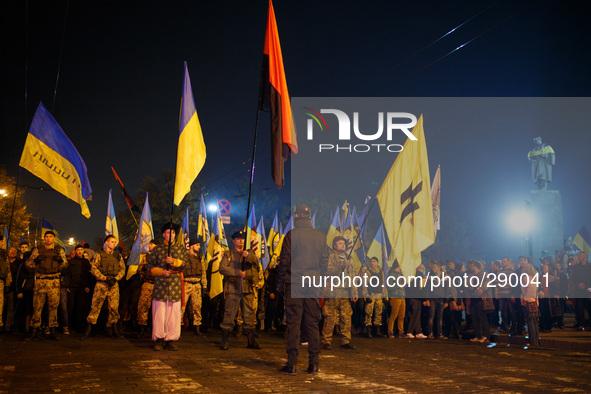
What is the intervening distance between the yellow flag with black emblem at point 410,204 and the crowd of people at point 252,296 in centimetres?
119

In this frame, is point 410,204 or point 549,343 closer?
point 410,204

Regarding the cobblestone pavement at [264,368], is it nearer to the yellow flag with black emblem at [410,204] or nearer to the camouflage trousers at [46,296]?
the camouflage trousers at [46,296]

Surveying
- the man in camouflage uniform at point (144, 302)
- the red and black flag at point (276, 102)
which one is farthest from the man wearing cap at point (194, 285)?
the red and black flag at point (276, 102)

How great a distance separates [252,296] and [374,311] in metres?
4.75

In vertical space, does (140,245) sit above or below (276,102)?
below

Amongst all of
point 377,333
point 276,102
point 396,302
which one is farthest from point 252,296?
point 396,302

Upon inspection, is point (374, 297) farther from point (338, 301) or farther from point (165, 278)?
point (165, 278)

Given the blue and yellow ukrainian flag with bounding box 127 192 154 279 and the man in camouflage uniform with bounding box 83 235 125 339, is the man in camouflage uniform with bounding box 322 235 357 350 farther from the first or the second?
the blue and yellow ukrainian flag with bounding box 127 192 154 279

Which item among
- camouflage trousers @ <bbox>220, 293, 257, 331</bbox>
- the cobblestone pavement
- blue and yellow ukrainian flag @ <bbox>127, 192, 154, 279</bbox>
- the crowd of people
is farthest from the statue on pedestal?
camouflage trousers @ <bbox>220, 293, 257, 331</bbox>

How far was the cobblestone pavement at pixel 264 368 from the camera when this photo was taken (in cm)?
602

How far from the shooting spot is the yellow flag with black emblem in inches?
422

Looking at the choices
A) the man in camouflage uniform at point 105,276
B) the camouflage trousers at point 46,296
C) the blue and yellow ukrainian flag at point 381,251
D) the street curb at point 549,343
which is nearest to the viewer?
the camouflage trousers at point 46,296

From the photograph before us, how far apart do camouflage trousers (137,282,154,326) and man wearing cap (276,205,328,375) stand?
5.40 meters

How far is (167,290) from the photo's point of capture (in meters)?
9.05
